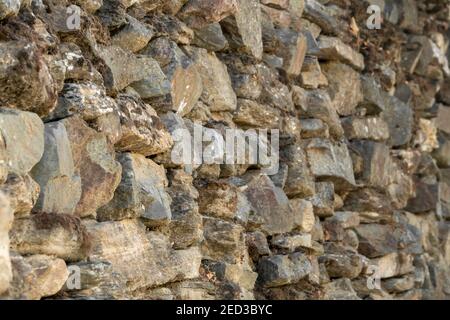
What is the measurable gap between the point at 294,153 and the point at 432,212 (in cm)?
269

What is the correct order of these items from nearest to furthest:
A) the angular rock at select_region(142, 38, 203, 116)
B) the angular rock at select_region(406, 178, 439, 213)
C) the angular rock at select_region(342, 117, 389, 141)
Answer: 1. the angular rock at select_region(142, 38, 203, 116)
2. the angular rock at select_region(342, 117, 389, 141)
3. the angular rock at select_region(406, 178, 439, 213)

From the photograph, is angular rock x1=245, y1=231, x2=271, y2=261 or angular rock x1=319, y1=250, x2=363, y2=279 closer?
angular rock x1=245, y1=231, x2=271, y2=261

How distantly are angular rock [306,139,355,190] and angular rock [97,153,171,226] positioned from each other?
77.0 inches

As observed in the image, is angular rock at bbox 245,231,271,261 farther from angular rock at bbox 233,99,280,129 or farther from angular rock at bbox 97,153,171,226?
angular rock at bbox 97,153,171,226

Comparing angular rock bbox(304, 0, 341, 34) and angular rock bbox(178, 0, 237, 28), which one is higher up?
angular rock bbox(304, 0, 341, 34)

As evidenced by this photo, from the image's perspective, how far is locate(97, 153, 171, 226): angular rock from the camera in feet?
13.6

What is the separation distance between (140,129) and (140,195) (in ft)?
1.01

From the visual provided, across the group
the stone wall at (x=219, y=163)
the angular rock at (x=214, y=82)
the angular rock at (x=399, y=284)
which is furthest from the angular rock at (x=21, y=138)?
the angular rock at (x=399, y=284)

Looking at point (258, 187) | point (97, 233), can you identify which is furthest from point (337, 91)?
point (97, 233)

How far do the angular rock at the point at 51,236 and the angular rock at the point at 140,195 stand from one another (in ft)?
1.16

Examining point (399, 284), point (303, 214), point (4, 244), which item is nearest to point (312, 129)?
point (303, 214)

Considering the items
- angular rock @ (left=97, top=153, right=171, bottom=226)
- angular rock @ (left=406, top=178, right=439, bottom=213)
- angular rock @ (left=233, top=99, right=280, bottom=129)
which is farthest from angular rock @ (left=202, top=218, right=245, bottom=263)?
angular rock @ (left=406, top=178, right=439, bottom=213)

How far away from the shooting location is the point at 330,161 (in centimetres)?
650

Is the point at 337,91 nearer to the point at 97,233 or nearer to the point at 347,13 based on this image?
the point at 347,13
